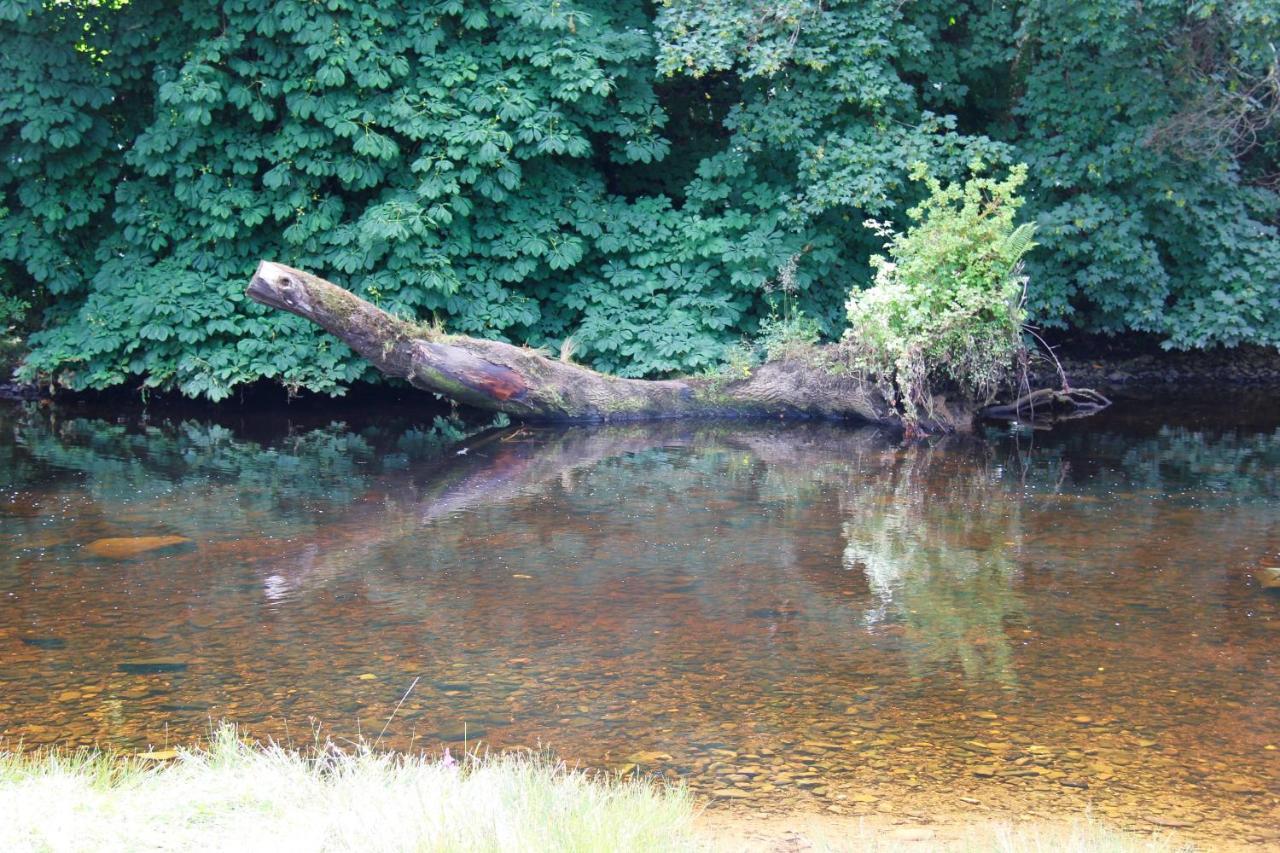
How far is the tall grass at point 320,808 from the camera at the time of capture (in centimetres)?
350

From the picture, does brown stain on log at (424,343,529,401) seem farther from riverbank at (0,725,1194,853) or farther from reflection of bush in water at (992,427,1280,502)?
riverbank at (0,725,1194,853)

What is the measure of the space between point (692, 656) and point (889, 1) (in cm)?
1161

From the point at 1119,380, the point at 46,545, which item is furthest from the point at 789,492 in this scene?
the point at 1119,380

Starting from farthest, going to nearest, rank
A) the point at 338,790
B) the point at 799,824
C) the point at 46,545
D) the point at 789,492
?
the point at 789,492 → the point at 46,545 → the point at 799,824 → the point at 338,790

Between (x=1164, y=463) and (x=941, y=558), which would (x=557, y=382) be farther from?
(x=941, y=558)

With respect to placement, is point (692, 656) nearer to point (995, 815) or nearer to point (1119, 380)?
point (995, 815)

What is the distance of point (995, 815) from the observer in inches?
169

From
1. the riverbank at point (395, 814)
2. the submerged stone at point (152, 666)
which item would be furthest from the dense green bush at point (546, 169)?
the riverbank at point (395, 814)

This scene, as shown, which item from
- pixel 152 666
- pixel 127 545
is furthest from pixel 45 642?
pixel 127 545

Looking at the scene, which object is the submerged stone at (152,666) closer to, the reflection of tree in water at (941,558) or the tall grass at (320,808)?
the tall grass at (320,808)

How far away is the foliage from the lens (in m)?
13.0

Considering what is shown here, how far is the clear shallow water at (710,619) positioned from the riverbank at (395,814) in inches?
11.3

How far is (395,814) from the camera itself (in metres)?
3.61

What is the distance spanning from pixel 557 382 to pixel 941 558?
281 inches
